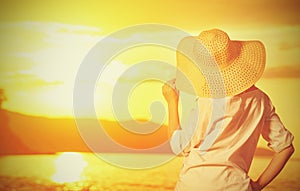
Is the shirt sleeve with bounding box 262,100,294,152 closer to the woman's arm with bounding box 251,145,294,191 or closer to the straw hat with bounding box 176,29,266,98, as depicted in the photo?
the woman's arm with bounding box 251,145,294,191

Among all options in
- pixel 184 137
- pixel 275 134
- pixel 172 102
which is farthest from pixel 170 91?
pixel 275 134

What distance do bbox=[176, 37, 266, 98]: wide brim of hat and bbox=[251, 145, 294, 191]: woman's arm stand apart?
1.46 ft

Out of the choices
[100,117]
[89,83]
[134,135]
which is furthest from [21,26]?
[134,135]

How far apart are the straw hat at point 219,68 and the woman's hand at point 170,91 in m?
0.05

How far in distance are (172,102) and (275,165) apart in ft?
2.28

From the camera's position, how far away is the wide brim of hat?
2771 millimetres

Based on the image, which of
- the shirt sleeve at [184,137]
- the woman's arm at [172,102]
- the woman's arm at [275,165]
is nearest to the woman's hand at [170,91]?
the woman's arm at [172,102]

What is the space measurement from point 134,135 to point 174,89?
0.36 m

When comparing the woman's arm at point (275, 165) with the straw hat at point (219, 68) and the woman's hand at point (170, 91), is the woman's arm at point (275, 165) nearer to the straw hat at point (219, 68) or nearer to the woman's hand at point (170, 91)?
the straw hat at point (219, 68)

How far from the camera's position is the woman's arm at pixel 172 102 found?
2.87m

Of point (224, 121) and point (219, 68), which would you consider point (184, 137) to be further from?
point (219, 68)

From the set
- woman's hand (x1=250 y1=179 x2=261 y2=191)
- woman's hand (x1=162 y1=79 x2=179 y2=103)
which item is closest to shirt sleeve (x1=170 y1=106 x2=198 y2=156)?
woman's hand (x1=162 y1=79 x2=179 y2=103)

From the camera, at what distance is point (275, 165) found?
9.39 ft

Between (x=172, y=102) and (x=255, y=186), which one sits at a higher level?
(x=172, y=102)
